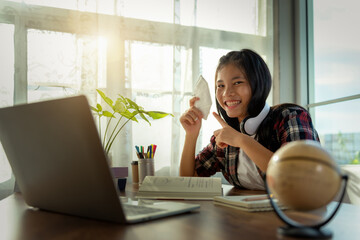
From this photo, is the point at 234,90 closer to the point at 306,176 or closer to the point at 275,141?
the point at 275,141

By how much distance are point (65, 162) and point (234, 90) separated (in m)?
1.14

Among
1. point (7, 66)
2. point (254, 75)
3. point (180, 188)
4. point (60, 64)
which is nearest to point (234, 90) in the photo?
point (254, 75)

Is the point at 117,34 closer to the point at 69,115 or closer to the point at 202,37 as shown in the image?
the point at 202,37

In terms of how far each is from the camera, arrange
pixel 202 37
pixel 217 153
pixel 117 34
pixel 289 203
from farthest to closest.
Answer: pixel 202 37
pixel 117 34
pixel 217 153
pixel 289 203

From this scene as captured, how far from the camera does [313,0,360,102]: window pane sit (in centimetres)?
215

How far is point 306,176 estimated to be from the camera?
0.47 metres

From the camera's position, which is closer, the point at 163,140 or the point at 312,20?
the point at 163,140

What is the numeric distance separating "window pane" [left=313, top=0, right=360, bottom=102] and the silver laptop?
187cm

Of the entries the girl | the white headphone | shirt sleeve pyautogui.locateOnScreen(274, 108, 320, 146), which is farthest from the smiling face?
shirt sleeve pyautogui.locateOnScreen(274, 108, 320, 146)

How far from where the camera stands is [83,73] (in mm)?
2008

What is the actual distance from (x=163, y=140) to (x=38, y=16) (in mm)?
1076

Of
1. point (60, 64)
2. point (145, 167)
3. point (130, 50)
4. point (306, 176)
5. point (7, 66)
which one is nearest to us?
point (306, 176)

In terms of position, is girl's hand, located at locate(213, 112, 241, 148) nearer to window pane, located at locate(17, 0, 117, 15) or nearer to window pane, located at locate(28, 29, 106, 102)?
window pane, located at locate(28, 29, 106, 102)

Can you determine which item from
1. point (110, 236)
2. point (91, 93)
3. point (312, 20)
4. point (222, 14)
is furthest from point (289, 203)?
point (312, 20)
